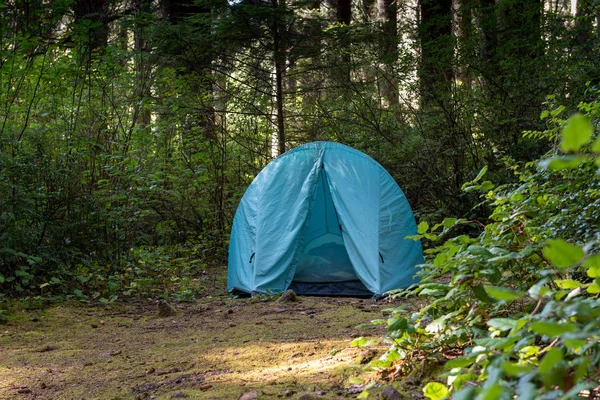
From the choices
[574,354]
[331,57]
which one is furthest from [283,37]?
[574,354]

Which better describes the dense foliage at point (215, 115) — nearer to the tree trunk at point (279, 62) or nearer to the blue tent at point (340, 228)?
the tree trunk at point (279, 62)

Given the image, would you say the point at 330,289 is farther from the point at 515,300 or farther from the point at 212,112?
A: the point at 212,112

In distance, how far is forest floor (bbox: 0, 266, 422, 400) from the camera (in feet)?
9.07

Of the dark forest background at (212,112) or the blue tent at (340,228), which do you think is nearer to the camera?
the dark forest background at (212,112)

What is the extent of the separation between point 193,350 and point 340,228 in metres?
3.03

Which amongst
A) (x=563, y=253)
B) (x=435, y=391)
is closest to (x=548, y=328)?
(x=563, y=253)

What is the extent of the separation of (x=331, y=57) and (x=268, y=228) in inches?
154

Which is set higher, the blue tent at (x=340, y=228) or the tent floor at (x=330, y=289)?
the blue tent at (x=340, y=228)

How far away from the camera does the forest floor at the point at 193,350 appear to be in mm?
2764

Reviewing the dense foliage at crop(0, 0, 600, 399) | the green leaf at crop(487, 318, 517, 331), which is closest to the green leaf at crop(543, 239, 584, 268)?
the green leaf at crop(487, 318, 517, 331)

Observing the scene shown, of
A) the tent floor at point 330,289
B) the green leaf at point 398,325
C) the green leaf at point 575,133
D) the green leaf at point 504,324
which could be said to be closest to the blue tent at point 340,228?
the tent floor at point 330,289

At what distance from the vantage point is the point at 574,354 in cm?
156

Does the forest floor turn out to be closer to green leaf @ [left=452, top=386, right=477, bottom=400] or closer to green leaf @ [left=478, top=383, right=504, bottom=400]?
green leaf @ [left=452, top=386, right=477, bottom=400]

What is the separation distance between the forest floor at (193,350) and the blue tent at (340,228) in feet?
1.56
